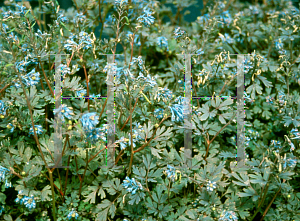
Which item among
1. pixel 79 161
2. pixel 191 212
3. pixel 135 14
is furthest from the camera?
pixel 135 14

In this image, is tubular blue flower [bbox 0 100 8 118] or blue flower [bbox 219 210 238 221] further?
tubular blue flower [bbox 0 100 8 118]

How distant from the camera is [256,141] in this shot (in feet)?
8.36

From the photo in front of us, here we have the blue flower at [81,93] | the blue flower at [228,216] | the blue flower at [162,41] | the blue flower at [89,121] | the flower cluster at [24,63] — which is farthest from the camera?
the blue flower at [162,41]

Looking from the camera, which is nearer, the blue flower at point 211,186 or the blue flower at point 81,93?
the blue flower at point 211,186

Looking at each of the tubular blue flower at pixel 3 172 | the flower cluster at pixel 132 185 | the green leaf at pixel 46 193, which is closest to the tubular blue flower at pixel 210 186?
the flower cluster at pixel 132 185

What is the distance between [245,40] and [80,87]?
1789mm

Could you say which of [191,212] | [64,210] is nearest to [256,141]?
[191,212]

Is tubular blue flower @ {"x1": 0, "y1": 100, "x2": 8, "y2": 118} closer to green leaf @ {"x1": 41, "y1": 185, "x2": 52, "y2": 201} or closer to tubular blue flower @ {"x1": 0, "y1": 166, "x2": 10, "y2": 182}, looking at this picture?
tubular blue flower @ {"x1": 0, "y1": 166, "x2": 10, "y2": 182}

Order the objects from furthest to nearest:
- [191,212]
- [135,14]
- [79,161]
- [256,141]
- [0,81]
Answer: [135,14]
[256,141]
[0,81]
[79,161]
[191,212]

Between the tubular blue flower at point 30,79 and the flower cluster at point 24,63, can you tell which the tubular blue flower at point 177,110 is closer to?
the tubular blue flower at point 30,79

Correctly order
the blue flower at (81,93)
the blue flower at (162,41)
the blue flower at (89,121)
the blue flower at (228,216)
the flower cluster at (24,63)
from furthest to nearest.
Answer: the blue flower at (162,41), the blue flower at (81,93), the flower cluster at (24,63), the blue flower at (228,216), the blue flower at (89,121)

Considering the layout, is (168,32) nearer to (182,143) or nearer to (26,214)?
(182,143)

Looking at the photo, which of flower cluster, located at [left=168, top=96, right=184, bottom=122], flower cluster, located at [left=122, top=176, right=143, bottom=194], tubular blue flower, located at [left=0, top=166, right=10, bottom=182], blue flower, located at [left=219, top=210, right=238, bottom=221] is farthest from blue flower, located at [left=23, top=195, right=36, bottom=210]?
blue flower, located at [left=219, top=210, right=238, bottom=221]

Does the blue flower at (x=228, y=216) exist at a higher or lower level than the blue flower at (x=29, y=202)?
lower
